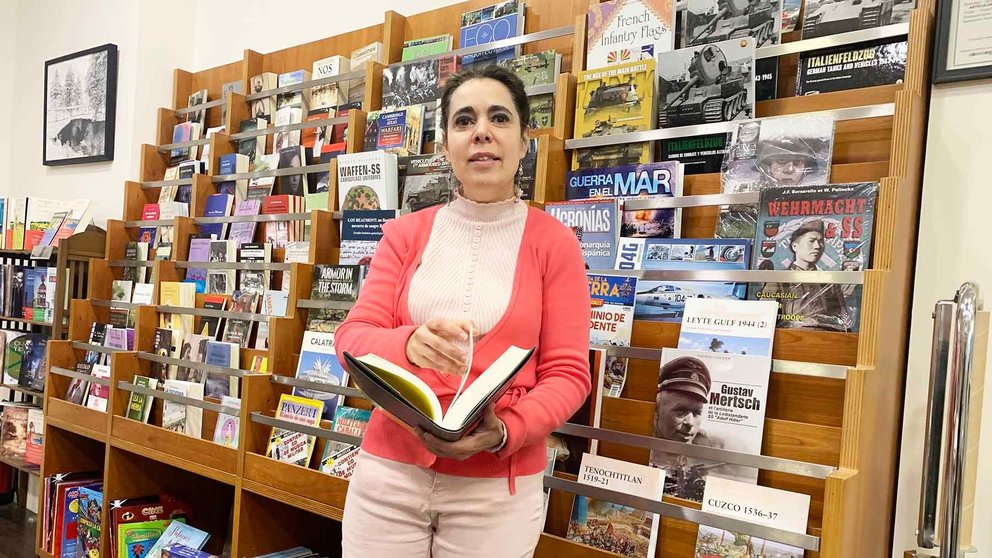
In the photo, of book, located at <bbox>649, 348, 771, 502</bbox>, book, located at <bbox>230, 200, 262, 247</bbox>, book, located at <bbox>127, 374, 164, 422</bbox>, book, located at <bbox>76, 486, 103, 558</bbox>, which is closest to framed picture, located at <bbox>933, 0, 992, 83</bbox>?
book, located at <bbox>649, 348, 771, 502</bbox>

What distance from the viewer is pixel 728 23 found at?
63.9 inches

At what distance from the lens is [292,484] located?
1.94 metres

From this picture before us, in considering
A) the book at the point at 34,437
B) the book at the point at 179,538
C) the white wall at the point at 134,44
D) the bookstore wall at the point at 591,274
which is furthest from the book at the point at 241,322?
the book at the point at 34,437

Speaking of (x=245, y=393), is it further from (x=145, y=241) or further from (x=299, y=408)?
(x=145, y=241)

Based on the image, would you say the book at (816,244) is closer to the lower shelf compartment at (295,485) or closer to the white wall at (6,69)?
the lower shelf compartment at (295,485)

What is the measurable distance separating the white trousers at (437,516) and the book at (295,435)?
842 mm

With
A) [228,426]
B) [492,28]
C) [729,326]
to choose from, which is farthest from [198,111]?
[729,326]

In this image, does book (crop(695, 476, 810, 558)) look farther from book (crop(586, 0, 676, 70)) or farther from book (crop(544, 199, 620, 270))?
book (crop(586, 0, 676, 70))

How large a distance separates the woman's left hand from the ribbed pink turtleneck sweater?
7.0 inches

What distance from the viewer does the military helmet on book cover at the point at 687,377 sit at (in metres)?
1.42

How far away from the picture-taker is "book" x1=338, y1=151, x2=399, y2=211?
206 cm

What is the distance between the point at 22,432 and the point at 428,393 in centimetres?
320

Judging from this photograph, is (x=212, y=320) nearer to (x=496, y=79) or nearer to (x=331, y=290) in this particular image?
(x=331, y=290)

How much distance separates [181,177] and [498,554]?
2.48 metres
